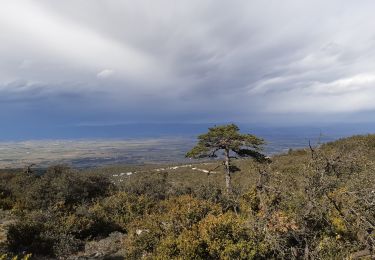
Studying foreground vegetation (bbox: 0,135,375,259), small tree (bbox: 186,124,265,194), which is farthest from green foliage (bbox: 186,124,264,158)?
foreground vegetation (bbox: 0,135,375,259)

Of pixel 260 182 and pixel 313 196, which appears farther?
pixel 260 182

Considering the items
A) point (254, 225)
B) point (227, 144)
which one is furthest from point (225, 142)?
point (254, 225)

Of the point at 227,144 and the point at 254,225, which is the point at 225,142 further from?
the point at 254,225

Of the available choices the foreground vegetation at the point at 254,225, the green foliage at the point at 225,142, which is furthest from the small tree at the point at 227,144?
the foreground vegetation at the point at 254,225

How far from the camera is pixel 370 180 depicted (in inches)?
503

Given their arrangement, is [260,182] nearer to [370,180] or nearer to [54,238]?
[370,180]

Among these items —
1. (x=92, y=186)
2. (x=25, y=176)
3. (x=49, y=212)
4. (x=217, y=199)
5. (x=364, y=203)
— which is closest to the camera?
(x=364, y=203)

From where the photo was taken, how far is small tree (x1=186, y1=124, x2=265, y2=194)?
28781 millimetres

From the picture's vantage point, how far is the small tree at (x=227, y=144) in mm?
28781

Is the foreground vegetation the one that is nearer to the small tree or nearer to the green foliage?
the small tree

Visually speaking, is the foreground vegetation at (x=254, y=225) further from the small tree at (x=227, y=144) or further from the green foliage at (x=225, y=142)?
the green foliage at (x=225, y=142)

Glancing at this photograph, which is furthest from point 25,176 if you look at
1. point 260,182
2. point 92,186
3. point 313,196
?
point 313,196

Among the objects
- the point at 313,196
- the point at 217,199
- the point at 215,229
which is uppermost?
the point at 313,196

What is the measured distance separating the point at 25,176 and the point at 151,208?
51.8 ft
